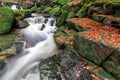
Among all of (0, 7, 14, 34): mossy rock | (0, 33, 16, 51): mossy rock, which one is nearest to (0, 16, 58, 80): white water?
(0, 33, 16, 51): mossy rock

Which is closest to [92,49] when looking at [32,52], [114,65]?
[114,65]

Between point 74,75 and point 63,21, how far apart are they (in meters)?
7.53

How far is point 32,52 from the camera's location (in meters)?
8.99

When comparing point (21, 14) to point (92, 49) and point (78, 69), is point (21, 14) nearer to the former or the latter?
point (92, 49)

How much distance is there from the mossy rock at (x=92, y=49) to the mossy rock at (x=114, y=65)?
0.17 m

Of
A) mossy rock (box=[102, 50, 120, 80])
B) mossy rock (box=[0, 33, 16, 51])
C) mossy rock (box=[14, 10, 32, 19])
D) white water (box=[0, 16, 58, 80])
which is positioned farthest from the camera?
mossy rock (box=[14, 10, 32, 19])

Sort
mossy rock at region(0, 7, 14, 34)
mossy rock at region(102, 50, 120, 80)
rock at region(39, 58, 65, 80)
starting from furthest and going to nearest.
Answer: mossy rock at region(0, 7, 14, 34), rock at region(39, 58, 65, 80), mossy rock at region(102, 50, 120, 80)

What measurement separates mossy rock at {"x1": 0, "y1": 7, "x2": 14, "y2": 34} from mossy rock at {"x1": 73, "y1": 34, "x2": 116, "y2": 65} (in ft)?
17.5

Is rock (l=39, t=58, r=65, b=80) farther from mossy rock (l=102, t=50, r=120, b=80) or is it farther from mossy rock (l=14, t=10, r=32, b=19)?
mossy rock (l=14, t=10, r=32, b=19)

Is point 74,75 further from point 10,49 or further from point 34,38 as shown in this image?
point 34,38

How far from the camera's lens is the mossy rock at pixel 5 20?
10.5 meters

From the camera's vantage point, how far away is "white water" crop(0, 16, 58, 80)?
23.5 feet

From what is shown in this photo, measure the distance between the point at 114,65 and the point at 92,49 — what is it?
1087 mm

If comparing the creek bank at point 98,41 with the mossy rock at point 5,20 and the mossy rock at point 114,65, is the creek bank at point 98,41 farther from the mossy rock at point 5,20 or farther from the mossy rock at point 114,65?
the mossy rock at point 5,20
